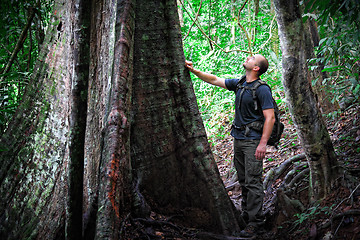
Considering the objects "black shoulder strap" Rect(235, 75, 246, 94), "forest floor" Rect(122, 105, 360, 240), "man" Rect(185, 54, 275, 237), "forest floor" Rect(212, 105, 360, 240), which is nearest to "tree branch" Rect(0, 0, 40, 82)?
"man" Rect(185, 54, 275, 237)

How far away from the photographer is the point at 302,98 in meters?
3.55

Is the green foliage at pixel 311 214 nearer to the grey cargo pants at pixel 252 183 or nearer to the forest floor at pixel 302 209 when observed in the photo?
the forest floor at pixel 302 209

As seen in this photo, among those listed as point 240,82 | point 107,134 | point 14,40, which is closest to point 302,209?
point 240,82

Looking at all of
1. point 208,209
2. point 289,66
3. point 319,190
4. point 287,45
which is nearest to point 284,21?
point 287,45

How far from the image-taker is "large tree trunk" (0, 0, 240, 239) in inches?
98.9

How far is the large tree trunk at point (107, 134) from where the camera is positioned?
2.51m

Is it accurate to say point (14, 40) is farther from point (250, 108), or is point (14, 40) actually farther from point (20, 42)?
point (250, 108)

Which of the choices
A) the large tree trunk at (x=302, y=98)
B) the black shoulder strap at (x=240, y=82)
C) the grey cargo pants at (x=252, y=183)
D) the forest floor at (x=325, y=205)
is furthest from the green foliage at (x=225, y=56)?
the large tree trunk at (x=302, y=98)

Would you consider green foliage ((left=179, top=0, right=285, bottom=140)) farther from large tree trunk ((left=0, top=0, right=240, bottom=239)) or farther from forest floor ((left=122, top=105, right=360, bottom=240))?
large tree trunk ((left=0, top=0, right=240, bottom=239))

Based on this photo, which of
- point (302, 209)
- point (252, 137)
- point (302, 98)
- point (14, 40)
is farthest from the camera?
point (14, 40)

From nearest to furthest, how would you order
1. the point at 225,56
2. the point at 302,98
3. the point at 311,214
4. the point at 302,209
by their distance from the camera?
1. the point at 311,214
2. the point at 302,98
3. the point at 302,209
4. the point at 225,56

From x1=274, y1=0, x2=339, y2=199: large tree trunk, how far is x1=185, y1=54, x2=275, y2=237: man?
0.99 feet

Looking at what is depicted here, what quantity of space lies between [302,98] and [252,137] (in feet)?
2.47

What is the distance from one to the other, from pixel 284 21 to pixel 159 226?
2661 millimetres
